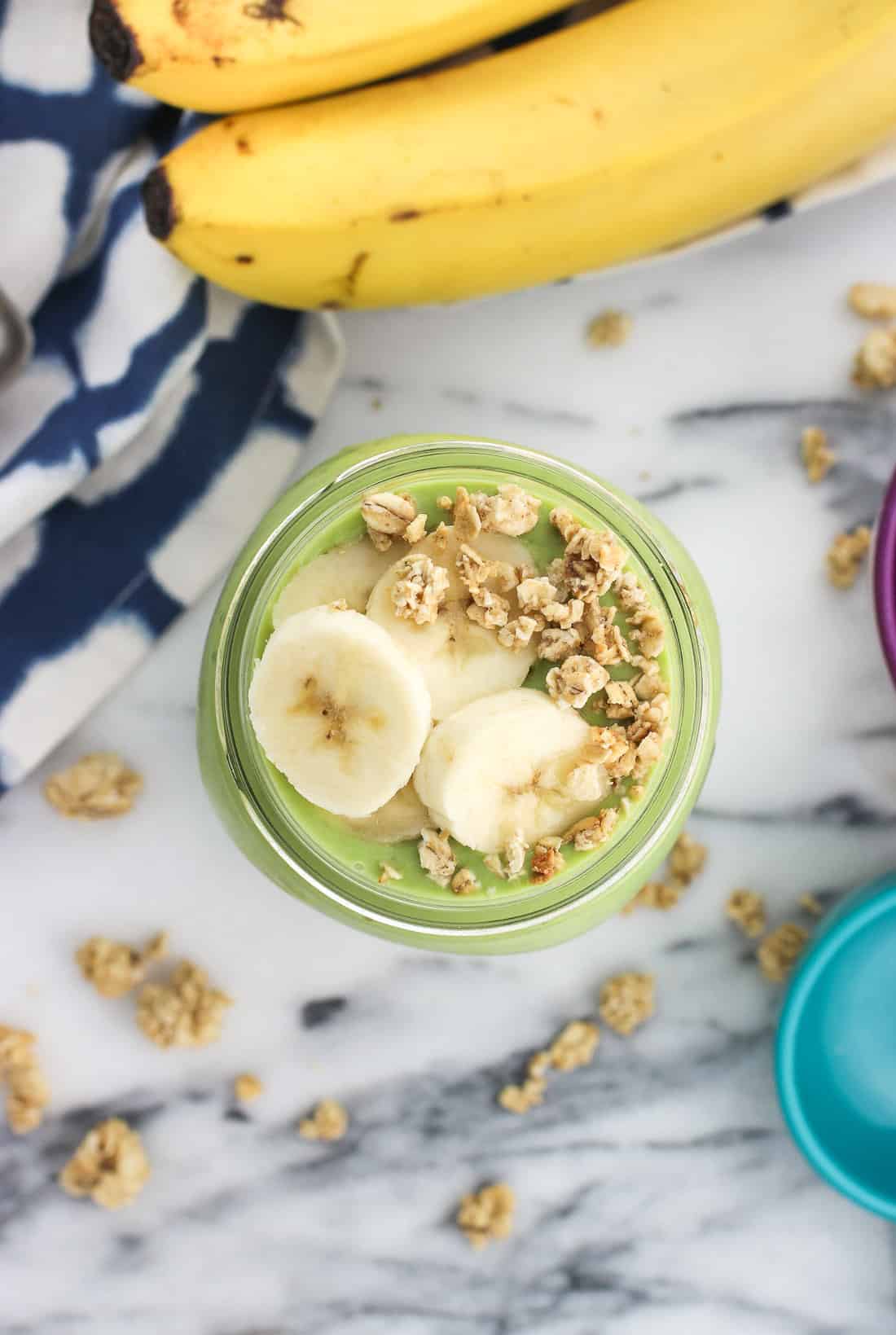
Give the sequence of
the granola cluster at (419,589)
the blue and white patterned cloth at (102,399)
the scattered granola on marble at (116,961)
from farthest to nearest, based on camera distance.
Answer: the scattered granola on marble at (116,961), the blue and white patterned cloth at (102,399), the granola cluster at (419,589)

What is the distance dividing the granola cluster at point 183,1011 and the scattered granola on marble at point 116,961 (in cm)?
2

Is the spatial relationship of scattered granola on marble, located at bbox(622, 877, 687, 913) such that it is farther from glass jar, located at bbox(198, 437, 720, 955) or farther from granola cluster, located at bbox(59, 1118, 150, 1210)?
granola cluster, located at bbox(59, 1118, 150, 1210)

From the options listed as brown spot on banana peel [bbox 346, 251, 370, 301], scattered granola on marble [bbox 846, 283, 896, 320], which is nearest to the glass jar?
brown spot on banana peel [bbox 346, 251, 370, 301]

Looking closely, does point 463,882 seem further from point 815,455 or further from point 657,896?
point 815,455

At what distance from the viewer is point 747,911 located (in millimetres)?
999

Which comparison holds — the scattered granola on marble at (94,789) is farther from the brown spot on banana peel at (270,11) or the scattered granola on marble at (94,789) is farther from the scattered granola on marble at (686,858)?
the brown spot on banana peel at (270,11)

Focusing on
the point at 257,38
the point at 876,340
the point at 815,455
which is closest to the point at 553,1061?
the point at 815,455

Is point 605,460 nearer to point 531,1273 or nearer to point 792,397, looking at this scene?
point 792,397

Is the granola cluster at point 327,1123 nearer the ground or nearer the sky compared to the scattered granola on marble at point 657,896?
nearer the ground

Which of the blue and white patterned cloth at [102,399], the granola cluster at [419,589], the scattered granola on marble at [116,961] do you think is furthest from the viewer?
the scattered granola on marble at [116,961]

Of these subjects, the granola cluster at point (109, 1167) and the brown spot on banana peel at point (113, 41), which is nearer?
the brown spot on banana peel at point (113, 41)

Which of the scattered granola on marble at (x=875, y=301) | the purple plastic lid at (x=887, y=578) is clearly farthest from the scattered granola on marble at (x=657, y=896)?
the scattered granola on marble at (x=875, y=301)

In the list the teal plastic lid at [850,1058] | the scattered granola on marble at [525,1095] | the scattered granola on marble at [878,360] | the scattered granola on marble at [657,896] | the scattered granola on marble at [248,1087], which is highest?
the scattered granola on marble at [878,360]

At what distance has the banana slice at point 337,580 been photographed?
0.74 m
